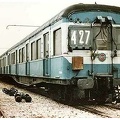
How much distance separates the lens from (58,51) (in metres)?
10.7

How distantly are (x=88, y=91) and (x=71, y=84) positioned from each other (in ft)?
2.78

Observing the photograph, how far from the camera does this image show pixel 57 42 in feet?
35.6

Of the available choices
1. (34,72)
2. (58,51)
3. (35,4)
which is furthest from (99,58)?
(34,72)

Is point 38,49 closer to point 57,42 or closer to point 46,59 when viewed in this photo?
point 46,59

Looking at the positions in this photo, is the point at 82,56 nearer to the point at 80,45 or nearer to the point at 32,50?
the point at 80,45

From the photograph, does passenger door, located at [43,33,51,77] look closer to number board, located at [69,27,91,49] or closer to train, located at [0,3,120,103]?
train, located at [0,3,120,103]

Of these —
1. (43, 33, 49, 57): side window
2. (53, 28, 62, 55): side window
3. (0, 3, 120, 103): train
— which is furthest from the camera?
(43, 33, 49, 57): side window

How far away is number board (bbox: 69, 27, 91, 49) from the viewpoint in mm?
10148

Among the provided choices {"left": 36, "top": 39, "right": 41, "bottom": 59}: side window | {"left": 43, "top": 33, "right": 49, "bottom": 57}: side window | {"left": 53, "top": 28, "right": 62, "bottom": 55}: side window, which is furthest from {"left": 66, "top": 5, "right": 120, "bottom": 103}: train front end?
{"left": 36, "top": 39, "right": 41, "bottom": 59}: side window

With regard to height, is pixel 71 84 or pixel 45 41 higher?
pixel 45 41

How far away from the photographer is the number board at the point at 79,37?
10148 mm

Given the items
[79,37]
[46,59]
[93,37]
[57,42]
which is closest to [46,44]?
[46,59]

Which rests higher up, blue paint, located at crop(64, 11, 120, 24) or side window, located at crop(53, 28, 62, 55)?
blue paint, located at crop(64, 11, 120, 24)

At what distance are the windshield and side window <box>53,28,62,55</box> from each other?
531mm
